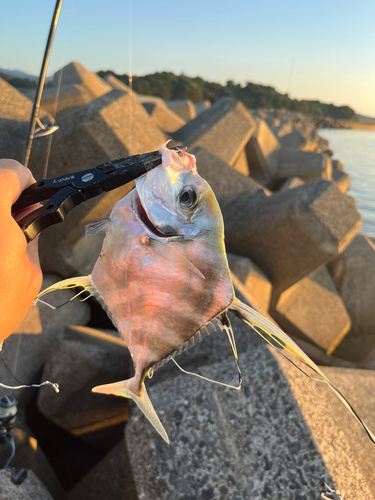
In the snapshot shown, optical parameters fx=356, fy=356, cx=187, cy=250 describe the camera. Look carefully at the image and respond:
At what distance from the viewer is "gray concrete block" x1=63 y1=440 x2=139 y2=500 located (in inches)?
73.4

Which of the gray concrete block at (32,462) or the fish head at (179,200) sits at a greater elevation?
the fish head at (179,200)

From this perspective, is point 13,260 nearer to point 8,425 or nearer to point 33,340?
point 8,425

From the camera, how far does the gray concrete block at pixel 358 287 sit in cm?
463

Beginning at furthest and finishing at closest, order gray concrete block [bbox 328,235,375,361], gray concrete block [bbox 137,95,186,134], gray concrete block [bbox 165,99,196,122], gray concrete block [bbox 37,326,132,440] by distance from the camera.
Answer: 1. gray concrete block [bbox 165,99,196,122]
2. gray concrete block [bbox 137,95,186,134]
3. gray concrete block [bbox 328,235,375,361]
4. gray concrete block [bbox 37,326,132,440]

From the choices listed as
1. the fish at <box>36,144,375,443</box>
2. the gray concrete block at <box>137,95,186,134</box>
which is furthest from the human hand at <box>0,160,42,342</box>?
the gray concrete block at <box>137,95,186,134</box>

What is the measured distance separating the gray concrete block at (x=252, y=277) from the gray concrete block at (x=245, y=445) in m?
1.35

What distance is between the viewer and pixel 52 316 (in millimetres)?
2762

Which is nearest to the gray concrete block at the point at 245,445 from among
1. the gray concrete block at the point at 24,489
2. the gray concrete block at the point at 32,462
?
the gray concrete block at the point at 24,489

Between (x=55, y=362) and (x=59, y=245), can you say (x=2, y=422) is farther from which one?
(x=59, y=245)

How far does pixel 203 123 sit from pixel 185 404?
3.68 meters

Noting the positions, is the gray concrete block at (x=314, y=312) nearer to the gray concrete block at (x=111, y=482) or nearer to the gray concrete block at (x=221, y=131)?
the gray concrete block at (x=221, y=131)

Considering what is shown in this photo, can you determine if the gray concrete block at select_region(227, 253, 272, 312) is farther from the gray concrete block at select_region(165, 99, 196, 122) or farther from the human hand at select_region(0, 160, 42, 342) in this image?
the gray concrete block at select_region(165, 99, 196, 122)

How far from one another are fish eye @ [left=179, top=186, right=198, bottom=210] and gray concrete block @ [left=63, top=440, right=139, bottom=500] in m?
1.58

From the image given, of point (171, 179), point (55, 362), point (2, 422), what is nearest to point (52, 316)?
point (55, 362)
